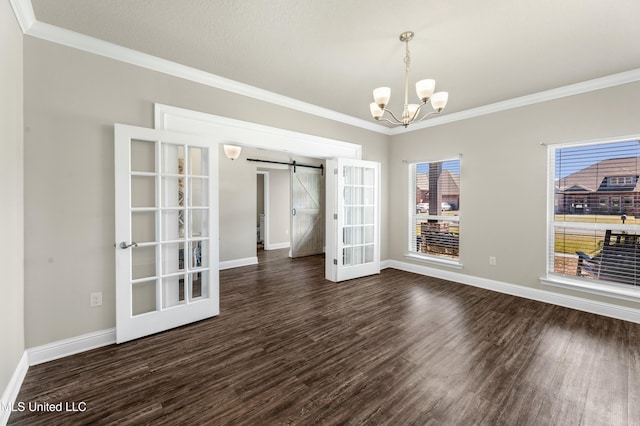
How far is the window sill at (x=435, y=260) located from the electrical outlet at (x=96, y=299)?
4577 mm

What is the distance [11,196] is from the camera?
1.93 metres

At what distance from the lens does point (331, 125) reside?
4488 millimetres

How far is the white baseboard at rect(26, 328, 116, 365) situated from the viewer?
7.30 ft

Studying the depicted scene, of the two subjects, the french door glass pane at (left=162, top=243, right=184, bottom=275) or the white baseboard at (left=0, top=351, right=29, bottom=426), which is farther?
the french door glass pane at (left=162, top=243, right=184, bottom=275)

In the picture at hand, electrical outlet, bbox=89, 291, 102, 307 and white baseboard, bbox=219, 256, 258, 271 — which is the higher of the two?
electrical outlet, bbox=89, 291, 102, 307

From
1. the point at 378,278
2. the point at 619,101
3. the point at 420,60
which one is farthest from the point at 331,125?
the point at 619,101

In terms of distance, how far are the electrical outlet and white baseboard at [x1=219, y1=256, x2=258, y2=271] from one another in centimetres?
284

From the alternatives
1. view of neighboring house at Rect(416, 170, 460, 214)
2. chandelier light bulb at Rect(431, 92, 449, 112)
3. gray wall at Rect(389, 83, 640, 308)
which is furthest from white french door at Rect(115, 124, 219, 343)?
gray wall at Rect(389, 83, 640, 308)

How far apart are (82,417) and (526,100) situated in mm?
5538

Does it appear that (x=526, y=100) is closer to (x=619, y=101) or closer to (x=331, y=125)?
(x=619, y=101)

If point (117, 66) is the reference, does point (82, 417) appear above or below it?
below

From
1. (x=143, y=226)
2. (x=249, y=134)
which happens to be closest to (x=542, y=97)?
(x=249, y=134)

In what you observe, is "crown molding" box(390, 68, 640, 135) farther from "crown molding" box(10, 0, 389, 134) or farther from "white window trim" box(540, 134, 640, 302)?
"crown molding" box(10, 0, 389, 134)

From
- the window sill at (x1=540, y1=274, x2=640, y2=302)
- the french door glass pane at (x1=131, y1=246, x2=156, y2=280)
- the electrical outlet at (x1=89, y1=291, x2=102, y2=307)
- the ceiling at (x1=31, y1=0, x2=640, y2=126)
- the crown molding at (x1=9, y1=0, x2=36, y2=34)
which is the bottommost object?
the window sill at (x1=540, y1=274, x2=640, y2=302)
